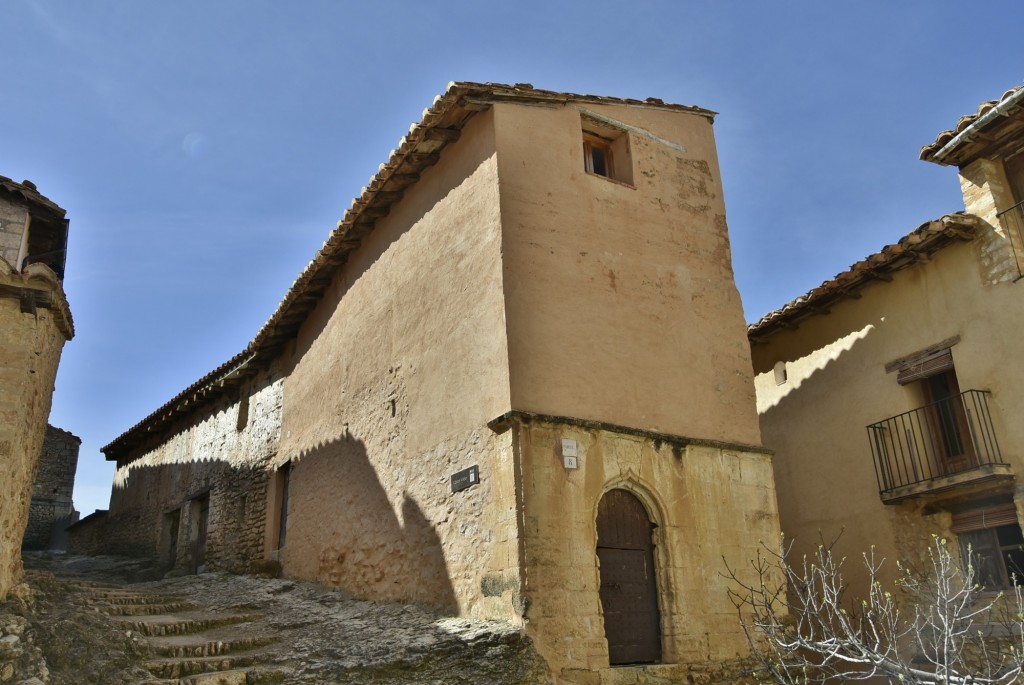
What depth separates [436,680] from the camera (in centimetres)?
782

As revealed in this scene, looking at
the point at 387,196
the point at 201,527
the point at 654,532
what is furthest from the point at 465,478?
the point at 201,527

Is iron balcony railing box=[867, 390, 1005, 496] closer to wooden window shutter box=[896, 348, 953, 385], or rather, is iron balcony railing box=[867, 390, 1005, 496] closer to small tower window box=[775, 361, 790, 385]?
wooden window shutter box=[896, 348, 953, 385]

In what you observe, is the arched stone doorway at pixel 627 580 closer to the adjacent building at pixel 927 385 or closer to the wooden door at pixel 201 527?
the adjacent building at pixel 927 385

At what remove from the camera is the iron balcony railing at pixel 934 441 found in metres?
11.2

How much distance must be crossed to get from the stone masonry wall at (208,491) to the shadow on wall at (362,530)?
5.51ft

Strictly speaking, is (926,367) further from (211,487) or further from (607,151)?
(211,487)

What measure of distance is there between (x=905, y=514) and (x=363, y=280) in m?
8.77

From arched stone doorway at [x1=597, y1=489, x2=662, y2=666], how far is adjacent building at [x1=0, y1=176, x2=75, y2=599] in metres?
5.74

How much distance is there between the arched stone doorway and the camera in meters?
9.16

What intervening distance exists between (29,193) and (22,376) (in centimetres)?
572

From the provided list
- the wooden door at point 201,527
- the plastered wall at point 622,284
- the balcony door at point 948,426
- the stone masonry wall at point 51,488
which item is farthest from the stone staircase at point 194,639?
the stone masonry wall at point 51,488

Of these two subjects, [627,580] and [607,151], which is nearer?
[627,580]

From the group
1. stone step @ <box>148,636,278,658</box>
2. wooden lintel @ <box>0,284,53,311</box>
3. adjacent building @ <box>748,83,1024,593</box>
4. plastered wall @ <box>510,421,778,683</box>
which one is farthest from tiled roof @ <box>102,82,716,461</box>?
stone step @ <box>148,636,278,658</box>

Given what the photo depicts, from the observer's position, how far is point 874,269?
1263cm
